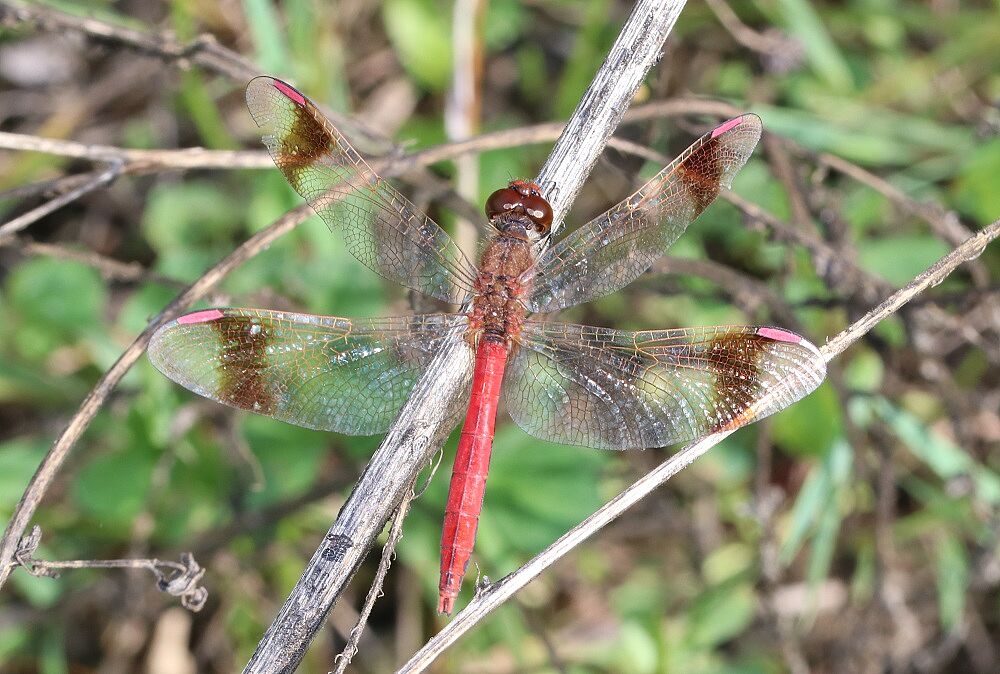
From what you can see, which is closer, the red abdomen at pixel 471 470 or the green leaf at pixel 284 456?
the red abdomen at pixel 471 470

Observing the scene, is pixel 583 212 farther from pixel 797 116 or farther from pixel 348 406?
pixel 348 406

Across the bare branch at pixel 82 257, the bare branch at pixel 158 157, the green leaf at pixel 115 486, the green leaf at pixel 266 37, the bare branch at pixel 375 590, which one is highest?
the green leaf at pixel 266 37

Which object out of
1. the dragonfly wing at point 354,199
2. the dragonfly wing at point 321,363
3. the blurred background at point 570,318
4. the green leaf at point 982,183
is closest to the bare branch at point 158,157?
the blurred background at point 570,318

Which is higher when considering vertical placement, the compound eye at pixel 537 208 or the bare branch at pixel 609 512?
the compound eye at pixel 537 208

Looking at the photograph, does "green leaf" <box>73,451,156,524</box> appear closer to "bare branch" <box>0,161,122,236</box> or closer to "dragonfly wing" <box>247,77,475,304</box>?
"bare branch" <box>0,161,122,236</box>

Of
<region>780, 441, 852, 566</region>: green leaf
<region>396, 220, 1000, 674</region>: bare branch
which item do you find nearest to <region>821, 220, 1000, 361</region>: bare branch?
<region>396, 220, 1000, 674</region>: bare branch

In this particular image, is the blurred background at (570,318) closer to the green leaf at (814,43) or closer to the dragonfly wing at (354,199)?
the green leaf at (814,43)

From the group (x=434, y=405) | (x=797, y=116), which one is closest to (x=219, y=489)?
(x=434, y=405)

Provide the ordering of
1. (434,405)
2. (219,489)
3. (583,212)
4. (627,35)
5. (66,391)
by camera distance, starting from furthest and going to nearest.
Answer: (583,212)
(66,391)
(219,489)
(627,35)
(434,405)
